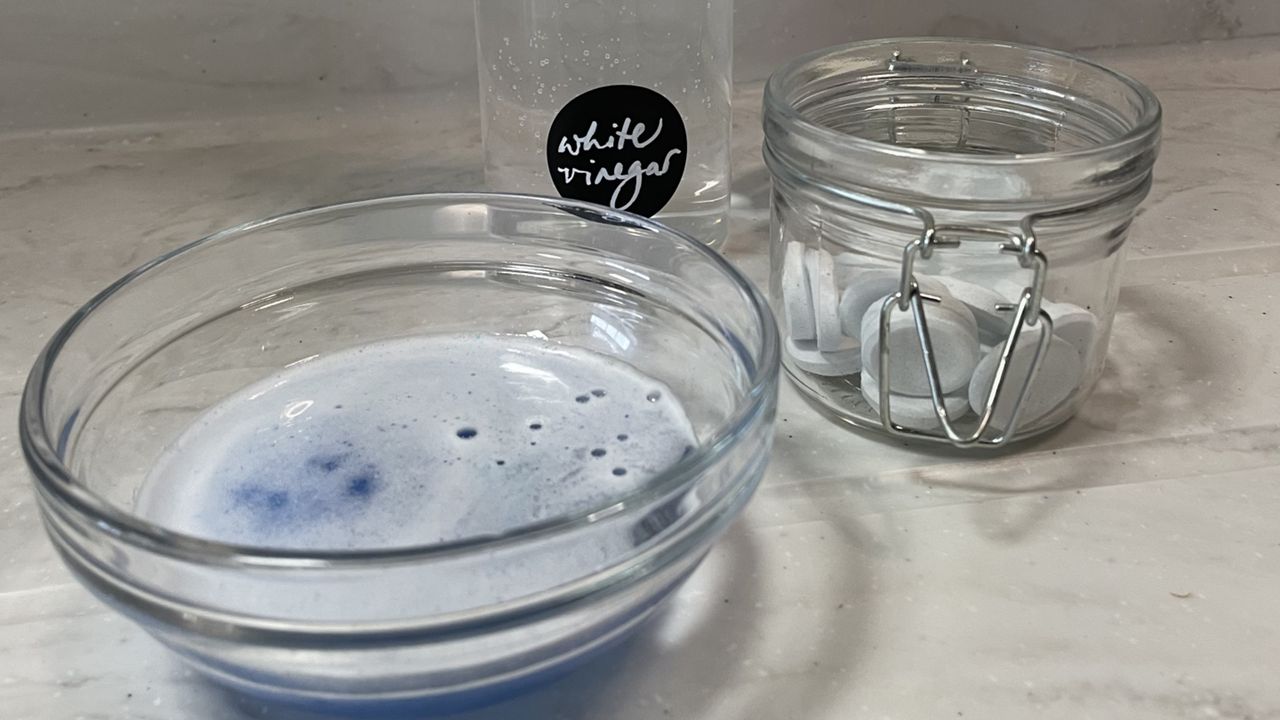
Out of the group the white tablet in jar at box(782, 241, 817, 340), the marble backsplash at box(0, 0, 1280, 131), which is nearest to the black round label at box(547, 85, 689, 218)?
the white tablet in jar at box(782, 241, 817, 340)

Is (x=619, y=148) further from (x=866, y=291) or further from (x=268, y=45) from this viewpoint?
(x=268, y=45)

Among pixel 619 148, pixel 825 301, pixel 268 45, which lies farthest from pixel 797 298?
pixel 268 45

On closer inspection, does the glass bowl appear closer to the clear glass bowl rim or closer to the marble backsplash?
the clear glass bowl rim

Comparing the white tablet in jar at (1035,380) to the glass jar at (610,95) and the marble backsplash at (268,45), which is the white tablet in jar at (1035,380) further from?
the marble backsplash at (268,45)

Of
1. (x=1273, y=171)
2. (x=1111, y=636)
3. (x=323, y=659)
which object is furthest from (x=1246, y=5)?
(x=323, y=659)

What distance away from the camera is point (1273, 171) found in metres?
0.75

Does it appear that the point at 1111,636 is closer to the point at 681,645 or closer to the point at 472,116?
the point at 681,645

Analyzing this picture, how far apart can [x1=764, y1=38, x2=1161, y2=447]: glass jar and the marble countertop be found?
2 cm

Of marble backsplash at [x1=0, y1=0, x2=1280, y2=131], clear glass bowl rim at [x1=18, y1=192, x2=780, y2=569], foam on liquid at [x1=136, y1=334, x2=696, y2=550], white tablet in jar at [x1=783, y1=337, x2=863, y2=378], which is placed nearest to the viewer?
clear glass bowl rim at [x1=18, y1=192, x2=780, y2=569]

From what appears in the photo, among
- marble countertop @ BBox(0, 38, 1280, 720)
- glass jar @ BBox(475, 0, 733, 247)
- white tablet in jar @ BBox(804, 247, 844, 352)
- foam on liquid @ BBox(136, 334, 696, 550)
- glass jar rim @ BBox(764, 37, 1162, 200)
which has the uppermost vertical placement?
glass jar rim @ BBox(764, 37, 1162, 200)

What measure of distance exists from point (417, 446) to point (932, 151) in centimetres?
24

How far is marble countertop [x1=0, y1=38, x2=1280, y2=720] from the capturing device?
1.27 feet

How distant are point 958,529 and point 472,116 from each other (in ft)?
1.64

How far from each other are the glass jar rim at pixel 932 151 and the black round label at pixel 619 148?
0.27 feet
